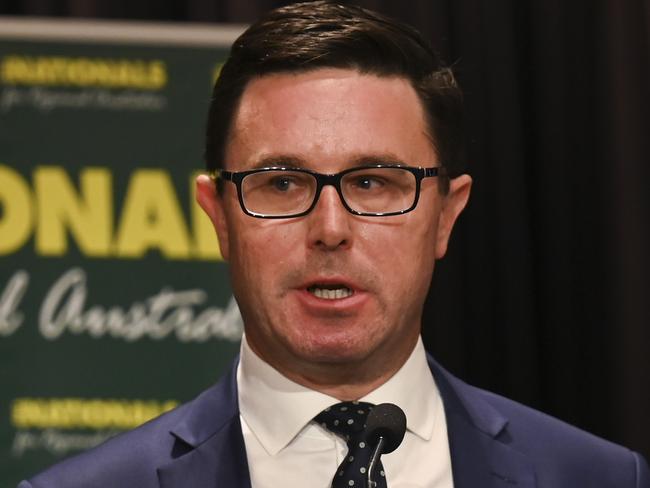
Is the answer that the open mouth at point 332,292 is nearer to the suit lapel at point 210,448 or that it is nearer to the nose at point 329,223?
the nose at point 329,223

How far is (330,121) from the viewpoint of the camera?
64.0 inches

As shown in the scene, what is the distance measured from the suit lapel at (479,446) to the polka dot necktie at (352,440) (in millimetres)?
147

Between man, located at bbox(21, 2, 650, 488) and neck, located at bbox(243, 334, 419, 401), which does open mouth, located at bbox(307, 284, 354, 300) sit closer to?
man, located at bbox(21, 2, 650, 488)

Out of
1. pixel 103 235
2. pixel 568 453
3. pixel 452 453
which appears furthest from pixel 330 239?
pixel 103 235

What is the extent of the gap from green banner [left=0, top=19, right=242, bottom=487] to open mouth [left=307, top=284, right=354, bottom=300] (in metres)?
0.97

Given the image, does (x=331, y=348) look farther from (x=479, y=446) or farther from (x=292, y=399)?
(x=479, y=446)

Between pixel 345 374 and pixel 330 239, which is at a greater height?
pixel 330 239

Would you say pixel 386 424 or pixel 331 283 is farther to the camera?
pixel 331 283

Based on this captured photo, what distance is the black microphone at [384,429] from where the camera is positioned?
1406 mm

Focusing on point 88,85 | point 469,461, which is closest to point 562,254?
point 88,85

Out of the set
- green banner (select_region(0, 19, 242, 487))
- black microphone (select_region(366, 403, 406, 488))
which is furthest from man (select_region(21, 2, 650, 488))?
green banner (select_region(0, 19, 242, 487))

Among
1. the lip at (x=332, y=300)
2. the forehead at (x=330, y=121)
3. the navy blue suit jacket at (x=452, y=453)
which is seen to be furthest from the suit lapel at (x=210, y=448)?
the forehead at (x=330, y=121)

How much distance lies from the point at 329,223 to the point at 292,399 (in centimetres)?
26

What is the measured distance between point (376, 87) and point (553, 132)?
1.44 metres
